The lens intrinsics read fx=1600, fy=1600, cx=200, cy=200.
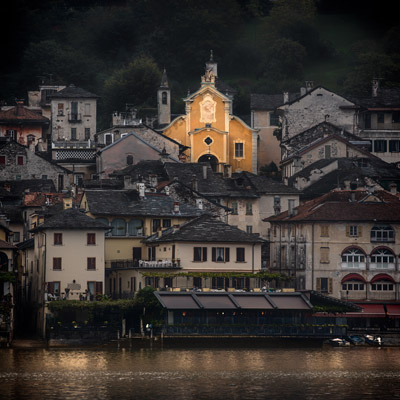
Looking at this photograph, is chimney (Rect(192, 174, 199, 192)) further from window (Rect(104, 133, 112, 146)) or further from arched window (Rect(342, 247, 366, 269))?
window (Rect(104, 133, 112, 146))

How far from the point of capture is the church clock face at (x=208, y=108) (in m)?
166

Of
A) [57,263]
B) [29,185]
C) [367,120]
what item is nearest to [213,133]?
[367,120]

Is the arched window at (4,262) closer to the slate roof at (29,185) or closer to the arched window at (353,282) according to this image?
the slate roof at (29,185)

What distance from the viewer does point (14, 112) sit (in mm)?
176875

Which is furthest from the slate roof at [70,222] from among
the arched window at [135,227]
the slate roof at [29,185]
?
the slate roof at [29,185]

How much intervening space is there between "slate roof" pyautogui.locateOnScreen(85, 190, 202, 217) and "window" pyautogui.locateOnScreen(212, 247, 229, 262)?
701cm

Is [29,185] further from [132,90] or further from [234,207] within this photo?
[132,90]

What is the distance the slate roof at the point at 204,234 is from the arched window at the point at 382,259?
10934 millimetres

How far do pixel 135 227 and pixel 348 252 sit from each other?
17.8 m

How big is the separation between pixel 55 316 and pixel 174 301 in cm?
892

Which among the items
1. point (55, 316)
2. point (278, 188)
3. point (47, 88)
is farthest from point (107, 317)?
point (47, 88)

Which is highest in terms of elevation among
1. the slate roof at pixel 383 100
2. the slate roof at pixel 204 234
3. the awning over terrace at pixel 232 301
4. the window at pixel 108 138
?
the slate roof at pixel 383 100

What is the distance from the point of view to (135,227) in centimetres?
13238

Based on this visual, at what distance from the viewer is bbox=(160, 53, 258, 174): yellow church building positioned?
166m
